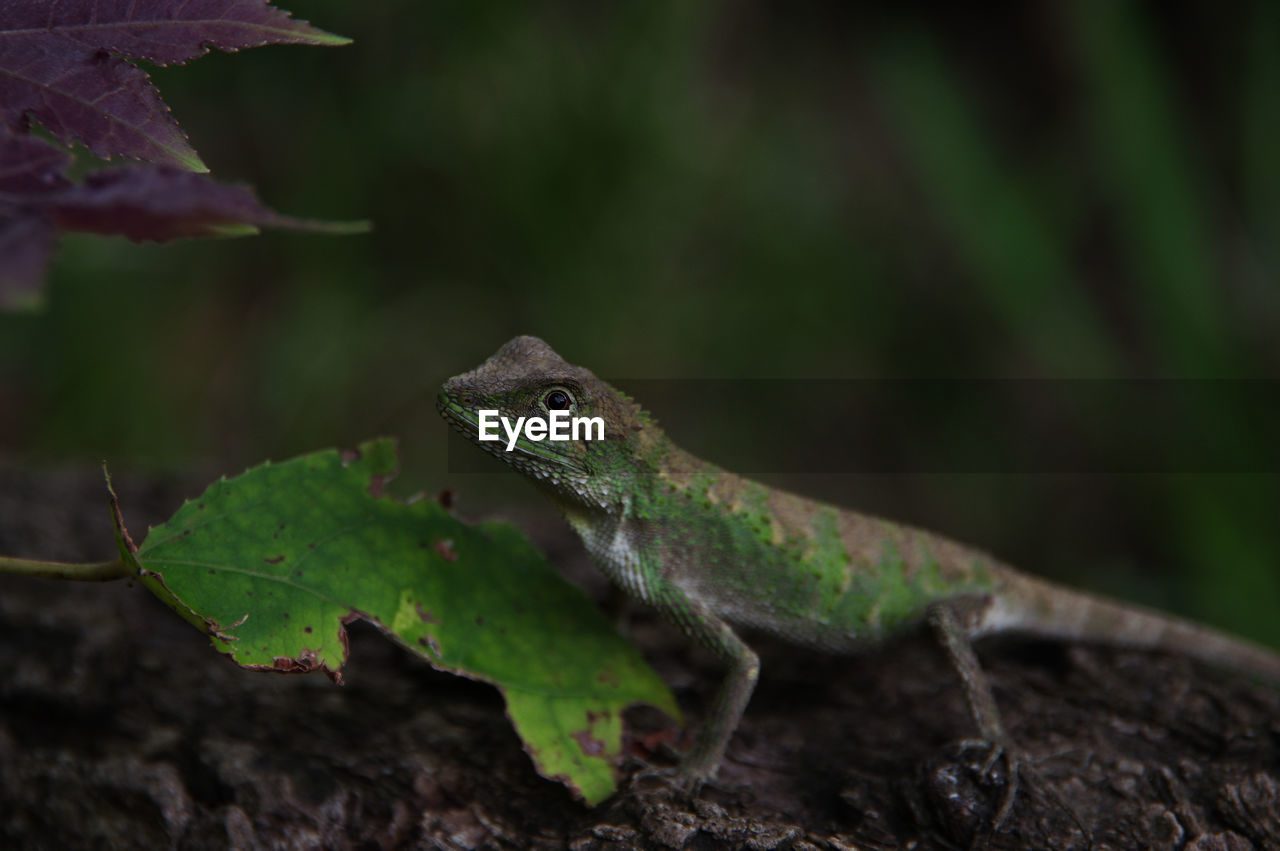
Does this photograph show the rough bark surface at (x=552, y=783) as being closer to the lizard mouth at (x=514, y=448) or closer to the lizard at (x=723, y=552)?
the lizard at (x=723, y=552)

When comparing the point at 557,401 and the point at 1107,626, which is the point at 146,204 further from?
the point at 1107,626

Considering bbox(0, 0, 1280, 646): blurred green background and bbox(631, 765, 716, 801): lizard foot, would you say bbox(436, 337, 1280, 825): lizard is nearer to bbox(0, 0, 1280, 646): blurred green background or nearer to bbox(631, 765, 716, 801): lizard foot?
bbox(631, 765, 716, 801): lizard foot

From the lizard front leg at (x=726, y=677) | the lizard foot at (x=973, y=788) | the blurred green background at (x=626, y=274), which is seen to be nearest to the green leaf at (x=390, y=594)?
the lizard front leg at (x=726, y=677)

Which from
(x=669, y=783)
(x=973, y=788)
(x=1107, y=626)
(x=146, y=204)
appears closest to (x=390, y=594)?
(x=669, y=783)

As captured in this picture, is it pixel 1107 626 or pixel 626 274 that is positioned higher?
pixel 626 274

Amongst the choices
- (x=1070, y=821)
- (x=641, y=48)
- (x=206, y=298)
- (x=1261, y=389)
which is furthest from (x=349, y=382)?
(x=1261, y=389)

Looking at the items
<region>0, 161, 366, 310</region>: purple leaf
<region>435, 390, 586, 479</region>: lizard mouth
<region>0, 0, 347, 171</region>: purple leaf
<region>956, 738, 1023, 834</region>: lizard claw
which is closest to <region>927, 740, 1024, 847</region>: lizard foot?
<region>956, 738, 1023, 834</region>: lizard claw

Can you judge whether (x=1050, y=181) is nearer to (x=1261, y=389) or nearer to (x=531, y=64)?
(x=1261, y=389)
